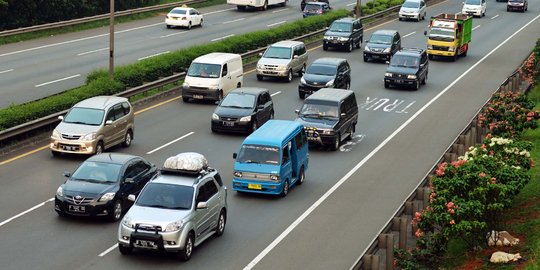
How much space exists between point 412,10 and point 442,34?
1957 centimetres

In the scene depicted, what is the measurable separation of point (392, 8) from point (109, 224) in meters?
59.3

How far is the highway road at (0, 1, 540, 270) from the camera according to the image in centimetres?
2394

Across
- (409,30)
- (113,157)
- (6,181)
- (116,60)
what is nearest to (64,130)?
(6,181)

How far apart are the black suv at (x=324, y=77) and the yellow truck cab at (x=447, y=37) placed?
13.2 meters

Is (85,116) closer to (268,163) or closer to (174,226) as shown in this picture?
(268,163)

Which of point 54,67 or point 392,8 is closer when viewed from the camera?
point 54,67

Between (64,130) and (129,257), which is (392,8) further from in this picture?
(129,257)

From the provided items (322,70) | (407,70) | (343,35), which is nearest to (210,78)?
(322,70)

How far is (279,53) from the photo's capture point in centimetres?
5244

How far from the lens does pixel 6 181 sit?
100 feet

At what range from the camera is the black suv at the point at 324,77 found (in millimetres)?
46781

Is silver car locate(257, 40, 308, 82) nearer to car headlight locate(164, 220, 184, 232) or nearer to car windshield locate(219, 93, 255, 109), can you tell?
car windshield locate(219, 93, 255, 109)

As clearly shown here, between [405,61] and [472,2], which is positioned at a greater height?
[405,61]

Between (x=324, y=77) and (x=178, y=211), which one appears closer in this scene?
(x=178, y=211)
